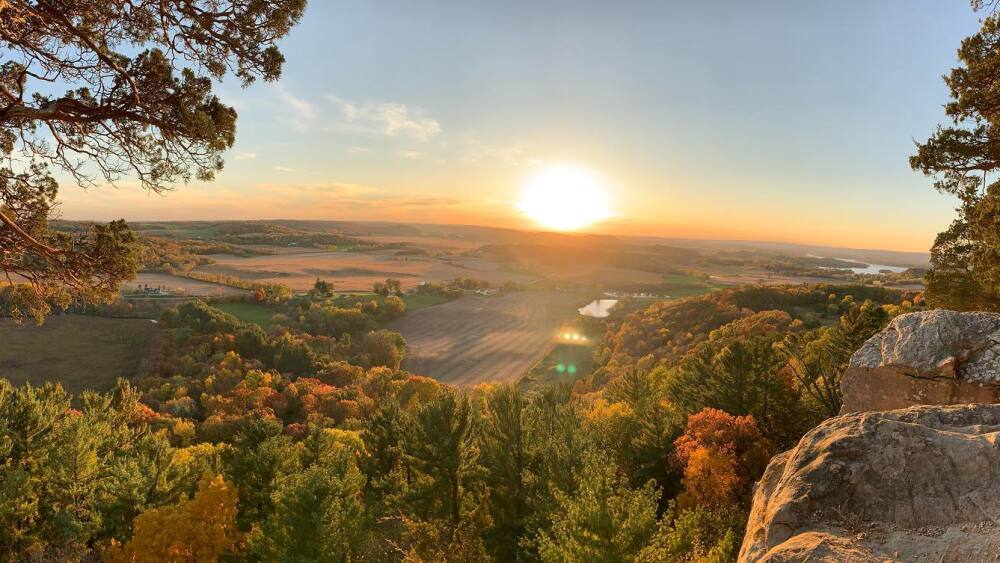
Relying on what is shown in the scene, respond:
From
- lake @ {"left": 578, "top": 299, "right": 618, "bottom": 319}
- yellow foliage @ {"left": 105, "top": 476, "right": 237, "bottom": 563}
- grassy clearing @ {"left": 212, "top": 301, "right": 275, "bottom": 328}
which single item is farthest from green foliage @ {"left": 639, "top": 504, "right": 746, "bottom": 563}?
lake @ {"left": 578, "top": 299, "right": 618, "bottom": 319}

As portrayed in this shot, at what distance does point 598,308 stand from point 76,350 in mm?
102982

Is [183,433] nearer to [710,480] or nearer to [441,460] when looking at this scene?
[441,460]

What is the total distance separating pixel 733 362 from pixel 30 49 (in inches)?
1277

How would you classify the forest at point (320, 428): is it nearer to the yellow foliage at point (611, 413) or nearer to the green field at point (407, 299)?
the yellow foliage at point (611, 413)

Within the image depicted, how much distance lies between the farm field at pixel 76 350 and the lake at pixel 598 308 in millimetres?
85699

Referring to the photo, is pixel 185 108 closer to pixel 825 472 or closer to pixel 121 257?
pixel 121 257

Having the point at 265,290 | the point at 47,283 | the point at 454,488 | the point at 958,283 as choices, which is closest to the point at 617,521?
the point at 454,488

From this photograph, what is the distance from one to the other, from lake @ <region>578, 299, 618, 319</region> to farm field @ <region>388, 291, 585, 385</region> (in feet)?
10.5

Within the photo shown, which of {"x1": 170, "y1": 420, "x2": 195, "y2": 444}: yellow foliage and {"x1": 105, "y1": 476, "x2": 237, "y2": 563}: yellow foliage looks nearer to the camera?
{"x1": 105, "y1": 476, "x2": 237, "y2": 563}: yellow foliage

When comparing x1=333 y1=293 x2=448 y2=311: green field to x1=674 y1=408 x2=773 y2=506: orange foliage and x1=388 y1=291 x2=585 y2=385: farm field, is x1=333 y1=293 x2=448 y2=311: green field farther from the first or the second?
x1=674 y1=408 x2=773 y2=506: orange foliage

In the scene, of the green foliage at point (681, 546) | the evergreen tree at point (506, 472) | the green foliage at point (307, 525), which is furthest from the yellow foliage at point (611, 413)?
the green foliage at point (307, 525)

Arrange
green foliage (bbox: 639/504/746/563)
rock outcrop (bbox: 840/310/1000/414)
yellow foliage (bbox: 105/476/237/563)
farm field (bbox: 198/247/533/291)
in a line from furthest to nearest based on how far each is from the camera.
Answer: farm field (bbox: 198/247/533/291), yellow foliage (bbox: 105/476/237/563), green foliage (bbox: 639/504/746/563), rock outcrop (bbox: 840/310/1000/414)

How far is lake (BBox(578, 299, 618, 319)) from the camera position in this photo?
10968 centimetres

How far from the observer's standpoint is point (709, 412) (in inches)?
1023
